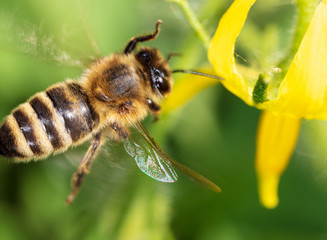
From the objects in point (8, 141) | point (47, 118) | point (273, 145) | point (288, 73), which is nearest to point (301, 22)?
point (288, 73)

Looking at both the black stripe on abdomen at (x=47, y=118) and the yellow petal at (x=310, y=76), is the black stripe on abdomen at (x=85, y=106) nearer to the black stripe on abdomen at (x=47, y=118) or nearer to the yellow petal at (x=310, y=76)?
the black stripe on abdomen at (x=47, y=118)

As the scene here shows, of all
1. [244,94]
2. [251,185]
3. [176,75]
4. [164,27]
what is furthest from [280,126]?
[164,27]

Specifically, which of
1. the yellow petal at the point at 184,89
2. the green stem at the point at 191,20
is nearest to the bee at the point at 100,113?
the yellow petal at the point at 184,89

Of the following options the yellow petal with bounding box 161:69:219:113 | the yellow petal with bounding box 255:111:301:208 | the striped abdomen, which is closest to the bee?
the striped abdomen

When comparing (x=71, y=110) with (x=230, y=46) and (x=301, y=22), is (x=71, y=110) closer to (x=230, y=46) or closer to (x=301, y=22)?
(x=230, y=46)

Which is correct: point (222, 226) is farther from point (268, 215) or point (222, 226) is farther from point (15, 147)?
point (15, 147)
